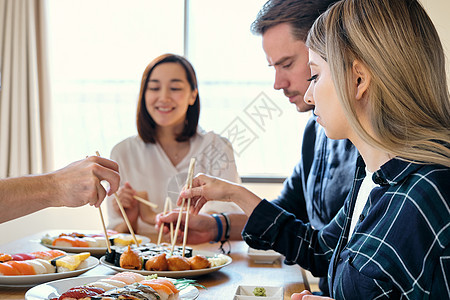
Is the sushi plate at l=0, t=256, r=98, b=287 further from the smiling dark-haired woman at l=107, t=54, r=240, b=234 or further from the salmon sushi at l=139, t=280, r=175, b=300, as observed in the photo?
the smiling dark-haired woman at l=107, t=54, r=240, b=234

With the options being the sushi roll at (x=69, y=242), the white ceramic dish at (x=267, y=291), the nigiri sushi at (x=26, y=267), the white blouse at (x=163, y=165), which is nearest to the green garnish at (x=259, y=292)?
the white ceramic dish at (x=267, y=291)

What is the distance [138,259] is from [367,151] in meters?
0.66

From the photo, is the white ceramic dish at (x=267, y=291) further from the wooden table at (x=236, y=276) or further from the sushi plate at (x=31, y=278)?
the sushi plate at (x=31, y=278)

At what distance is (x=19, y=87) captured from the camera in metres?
3.81

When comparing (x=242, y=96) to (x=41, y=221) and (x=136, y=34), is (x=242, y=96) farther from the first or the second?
(x=41, y=221)

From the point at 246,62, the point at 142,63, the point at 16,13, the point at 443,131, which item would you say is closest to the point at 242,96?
the point at 246,62

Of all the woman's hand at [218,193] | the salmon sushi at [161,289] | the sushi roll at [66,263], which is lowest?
the sushi roll at [66,263]

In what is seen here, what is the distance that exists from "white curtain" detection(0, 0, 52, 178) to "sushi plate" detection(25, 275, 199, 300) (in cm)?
281

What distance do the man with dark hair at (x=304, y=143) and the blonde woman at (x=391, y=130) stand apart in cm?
54

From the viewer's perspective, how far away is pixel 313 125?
2.12m

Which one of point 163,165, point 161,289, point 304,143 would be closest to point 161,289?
point 161,289

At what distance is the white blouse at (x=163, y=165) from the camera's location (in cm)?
272

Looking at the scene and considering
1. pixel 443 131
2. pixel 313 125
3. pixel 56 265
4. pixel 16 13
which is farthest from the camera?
pixel 16 13

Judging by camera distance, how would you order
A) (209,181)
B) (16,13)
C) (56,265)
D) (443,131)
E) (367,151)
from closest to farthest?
(443,131), (367,151), (56,265), (209,181), (16,13)
